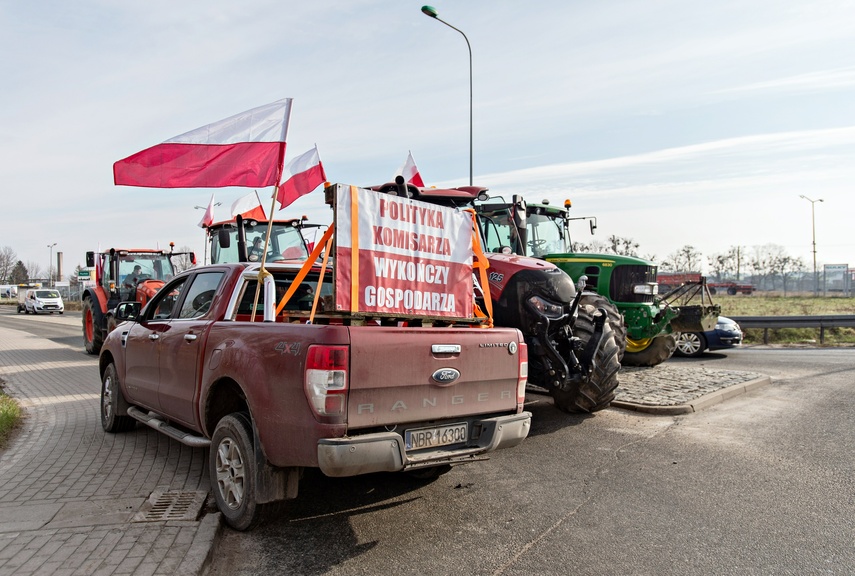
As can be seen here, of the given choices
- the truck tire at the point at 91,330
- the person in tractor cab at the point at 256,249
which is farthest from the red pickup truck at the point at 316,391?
the truck tire at the point at 91,330

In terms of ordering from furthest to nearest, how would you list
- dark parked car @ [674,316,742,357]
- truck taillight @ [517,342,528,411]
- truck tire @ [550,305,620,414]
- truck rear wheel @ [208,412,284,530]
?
dark parked car @ [674,316,742,357] < truck tire @ [550,305,620,414] < truck taillight @ [517,342,528,411] < truck rear wheel @ [208,412,284,530]

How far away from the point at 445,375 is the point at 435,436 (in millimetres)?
423

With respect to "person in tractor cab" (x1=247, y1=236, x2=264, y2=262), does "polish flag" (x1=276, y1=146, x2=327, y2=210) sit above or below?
above

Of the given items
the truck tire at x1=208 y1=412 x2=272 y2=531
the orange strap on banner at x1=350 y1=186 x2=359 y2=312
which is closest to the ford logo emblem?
the orange strap on banner at x1=350 y1=186 x2=359 y2=312

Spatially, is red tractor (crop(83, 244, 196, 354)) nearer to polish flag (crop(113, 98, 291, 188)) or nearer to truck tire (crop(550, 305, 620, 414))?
polish flag (crop(113, 98, 291, 188))

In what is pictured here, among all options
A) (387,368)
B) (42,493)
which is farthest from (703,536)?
(42,493)

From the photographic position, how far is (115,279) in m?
16.0

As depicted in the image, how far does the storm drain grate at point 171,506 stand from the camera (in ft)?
15.0

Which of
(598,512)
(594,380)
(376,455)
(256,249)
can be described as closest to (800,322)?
(594,380)

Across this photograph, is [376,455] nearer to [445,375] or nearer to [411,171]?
[445,375]

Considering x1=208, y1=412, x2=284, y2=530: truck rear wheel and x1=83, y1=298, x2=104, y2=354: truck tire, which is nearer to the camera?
x1=208, y1=412, x2=284, y2=530: truck rear wheel

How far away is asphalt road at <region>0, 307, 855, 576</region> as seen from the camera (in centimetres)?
400

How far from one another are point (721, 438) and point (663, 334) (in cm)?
455

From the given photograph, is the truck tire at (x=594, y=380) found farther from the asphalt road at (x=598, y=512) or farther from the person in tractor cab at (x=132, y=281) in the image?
the person in tractor cab at (x=132, y=281)
